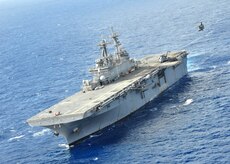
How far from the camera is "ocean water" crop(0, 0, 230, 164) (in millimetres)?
49469

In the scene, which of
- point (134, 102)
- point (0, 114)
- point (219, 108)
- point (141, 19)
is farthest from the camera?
point (141, 19)

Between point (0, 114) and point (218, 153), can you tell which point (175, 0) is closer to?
point (0, 114)

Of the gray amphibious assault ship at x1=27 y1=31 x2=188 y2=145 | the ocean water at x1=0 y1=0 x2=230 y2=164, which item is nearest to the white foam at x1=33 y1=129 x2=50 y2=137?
the ocean water at x1=0 y1=0 x2=230 y2=164

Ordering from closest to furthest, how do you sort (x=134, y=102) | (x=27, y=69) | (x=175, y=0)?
(x=134, y=102) < (x=27, y=69) < (x=175, y=0)

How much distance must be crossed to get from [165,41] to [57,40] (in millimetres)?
44307

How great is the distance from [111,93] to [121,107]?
209cm

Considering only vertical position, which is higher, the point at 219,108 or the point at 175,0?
the point at 175,0

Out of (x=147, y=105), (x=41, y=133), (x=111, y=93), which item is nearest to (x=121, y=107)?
(x=111, y=93)

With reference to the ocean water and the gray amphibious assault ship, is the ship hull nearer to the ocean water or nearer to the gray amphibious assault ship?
the gray amphibious assault ship

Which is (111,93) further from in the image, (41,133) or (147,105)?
(41,133)

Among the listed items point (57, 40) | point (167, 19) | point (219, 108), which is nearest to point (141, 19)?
point (167, 19)

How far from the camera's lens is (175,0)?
187875mm

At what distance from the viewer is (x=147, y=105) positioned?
64438 millimetres

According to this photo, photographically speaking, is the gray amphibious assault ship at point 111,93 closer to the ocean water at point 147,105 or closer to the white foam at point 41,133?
the ocean water at point 147,105
